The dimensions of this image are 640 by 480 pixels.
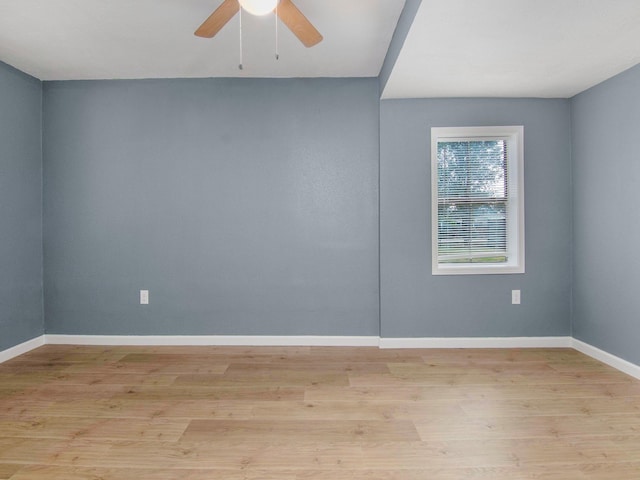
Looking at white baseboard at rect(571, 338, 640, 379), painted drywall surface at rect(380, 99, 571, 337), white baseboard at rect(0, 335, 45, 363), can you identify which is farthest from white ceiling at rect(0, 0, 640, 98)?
white baseboard at rect(0, 335, 45, 363)

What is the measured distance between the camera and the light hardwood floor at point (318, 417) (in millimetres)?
1696

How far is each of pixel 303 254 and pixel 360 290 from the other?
64 cm

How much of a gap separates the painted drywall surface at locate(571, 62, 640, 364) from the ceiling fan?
2481 mm

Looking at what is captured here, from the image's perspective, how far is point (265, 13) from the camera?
174 cm

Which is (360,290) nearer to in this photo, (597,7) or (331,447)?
(331,447)

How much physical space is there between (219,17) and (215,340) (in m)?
2.66

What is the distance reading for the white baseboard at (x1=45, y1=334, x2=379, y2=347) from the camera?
341 centimetres

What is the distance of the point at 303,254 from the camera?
135 inches

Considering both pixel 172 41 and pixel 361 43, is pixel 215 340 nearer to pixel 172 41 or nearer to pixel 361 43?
pixel 172 41

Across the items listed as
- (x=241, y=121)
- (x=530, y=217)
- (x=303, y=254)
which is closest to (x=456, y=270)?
(x=530, y=217)

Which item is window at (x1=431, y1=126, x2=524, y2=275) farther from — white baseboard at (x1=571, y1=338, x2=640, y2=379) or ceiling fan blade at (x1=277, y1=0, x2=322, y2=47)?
ceiling fan blade at (x1=277, y1=0, x2=322, y2=47)

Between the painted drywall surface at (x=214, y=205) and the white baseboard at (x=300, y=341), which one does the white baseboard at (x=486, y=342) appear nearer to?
the white baseboard at (x=300, y=341)

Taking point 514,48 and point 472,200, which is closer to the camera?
point 514,48

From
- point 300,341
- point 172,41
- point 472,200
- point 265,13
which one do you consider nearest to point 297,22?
point 265,13
